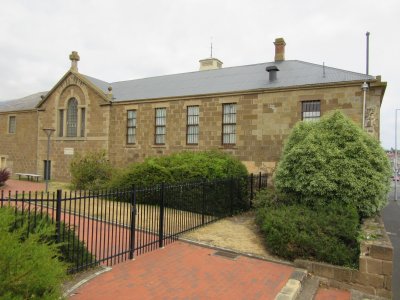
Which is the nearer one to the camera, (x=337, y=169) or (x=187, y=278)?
(x=187, y=278)

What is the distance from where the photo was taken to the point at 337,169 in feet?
32.3

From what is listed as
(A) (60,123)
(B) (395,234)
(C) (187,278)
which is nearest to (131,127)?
(A) (60,123)

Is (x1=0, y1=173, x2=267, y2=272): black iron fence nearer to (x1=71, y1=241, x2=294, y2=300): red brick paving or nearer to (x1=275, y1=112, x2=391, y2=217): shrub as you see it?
(x1=71, y1=241, x2=294, y2=300): red brick paving

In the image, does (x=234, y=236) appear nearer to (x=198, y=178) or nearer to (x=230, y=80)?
(x=198, y=178)

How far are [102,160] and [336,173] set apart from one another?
1434 centimetres

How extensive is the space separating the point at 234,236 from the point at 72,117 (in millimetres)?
18254

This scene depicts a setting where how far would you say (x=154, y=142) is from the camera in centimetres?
1988

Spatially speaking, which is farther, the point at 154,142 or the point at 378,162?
the point at 154,142

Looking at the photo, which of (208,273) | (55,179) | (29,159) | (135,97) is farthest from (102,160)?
(208,273)

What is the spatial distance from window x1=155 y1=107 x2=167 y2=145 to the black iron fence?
7.34 metres

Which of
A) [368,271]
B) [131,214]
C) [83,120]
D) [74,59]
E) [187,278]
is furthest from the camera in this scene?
[74,59]

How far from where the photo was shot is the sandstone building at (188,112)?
15.2 meters

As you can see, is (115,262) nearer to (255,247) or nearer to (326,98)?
(255,247)

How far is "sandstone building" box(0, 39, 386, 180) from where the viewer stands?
15250 millimetres
